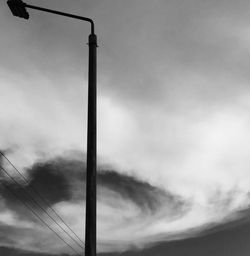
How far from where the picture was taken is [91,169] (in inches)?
247

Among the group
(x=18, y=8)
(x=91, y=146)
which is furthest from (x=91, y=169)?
(x=18, y=8)

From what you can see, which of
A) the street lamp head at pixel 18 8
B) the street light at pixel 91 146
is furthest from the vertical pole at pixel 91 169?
the street lamp head at pixel 18 8

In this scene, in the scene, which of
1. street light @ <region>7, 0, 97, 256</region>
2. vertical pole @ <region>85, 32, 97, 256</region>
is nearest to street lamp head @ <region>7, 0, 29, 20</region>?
street light @ <region>7, 0, 97, 256</region>

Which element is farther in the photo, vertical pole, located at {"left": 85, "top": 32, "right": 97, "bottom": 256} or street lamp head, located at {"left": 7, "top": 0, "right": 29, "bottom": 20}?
street lamp head, located at {"left": 7, "top": 0, "right": 29, "bottom": 20}

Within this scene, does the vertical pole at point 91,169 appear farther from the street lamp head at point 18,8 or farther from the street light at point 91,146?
the street lamp head at point 18,8

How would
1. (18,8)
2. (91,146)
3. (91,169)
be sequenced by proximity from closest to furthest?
1. (91,169)
2. (91,146)
3. (18,8)

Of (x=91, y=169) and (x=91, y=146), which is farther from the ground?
(x=91, y=146)

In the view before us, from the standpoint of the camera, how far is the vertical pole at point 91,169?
19.2 feet

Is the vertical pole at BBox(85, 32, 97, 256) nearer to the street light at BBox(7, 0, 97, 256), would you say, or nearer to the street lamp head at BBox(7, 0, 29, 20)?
the street light at BBox(7, 0, 97, 256)

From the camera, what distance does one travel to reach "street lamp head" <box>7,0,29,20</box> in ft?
25.4

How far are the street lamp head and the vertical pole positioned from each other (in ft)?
6.18

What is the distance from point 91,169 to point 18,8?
4069 mm

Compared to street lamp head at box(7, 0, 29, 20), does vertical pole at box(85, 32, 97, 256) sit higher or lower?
lower

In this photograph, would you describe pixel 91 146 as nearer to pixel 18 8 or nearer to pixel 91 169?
pixel 91 169
